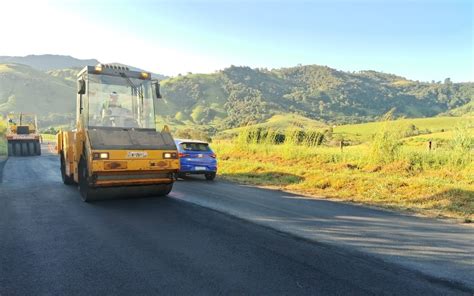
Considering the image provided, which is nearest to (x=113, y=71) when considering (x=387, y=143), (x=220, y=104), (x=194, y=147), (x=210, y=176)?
(x=194, y=147)

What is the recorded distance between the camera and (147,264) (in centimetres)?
Answer: 479

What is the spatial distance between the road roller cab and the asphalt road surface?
996 millimetres

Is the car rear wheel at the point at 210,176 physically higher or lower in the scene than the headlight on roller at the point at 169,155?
lower

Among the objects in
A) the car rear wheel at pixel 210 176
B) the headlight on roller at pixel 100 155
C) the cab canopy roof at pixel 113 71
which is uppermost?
the cab canopy roof at pixel 113 71

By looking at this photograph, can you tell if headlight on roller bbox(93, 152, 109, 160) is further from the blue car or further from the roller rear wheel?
the blue car

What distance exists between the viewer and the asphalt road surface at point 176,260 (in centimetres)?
408

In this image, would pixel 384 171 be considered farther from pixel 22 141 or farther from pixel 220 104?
pixel 220 104

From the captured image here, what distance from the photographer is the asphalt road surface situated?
408 centimetres

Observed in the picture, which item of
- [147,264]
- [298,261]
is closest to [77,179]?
[147,264]

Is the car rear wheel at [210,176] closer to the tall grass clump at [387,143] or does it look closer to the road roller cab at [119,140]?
the road roller cab at [119,140]

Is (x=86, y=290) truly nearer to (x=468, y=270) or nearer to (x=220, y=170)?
(x=468, y=270)

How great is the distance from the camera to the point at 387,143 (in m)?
16.2

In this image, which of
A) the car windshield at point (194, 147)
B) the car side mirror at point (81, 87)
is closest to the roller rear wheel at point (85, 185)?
the car side mirror at point (81, 87)

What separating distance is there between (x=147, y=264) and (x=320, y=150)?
701 inches
